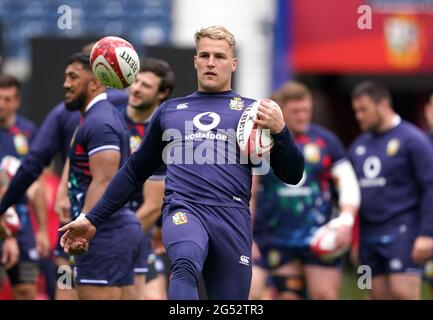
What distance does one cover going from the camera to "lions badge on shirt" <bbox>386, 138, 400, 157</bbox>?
11078 millimetres

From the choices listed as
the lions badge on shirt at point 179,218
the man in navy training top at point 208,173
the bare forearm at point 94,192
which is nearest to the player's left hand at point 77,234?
the man in navy training top at point 208,173

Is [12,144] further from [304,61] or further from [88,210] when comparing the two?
[304,61]

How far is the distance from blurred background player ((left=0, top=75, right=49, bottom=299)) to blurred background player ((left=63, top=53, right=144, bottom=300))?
7.84 ft

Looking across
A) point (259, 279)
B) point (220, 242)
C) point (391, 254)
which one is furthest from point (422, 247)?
point (220, 242)

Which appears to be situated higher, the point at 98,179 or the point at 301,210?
the point at 98,179

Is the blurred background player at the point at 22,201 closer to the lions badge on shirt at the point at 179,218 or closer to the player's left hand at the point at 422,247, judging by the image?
the player's left hand at the point at 422,247

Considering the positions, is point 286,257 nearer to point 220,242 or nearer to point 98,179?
point 98,179

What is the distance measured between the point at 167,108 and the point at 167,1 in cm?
1323

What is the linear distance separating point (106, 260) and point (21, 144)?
342 centimetres

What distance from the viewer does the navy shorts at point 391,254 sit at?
35.9 ft

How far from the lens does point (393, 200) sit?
36.2 ft

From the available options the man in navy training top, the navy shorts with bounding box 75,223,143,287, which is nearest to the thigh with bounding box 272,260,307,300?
the navy shorts with bounding box 75,223,143,287

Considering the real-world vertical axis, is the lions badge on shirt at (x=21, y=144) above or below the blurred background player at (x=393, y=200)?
above

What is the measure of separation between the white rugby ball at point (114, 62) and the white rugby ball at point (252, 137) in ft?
3.46
